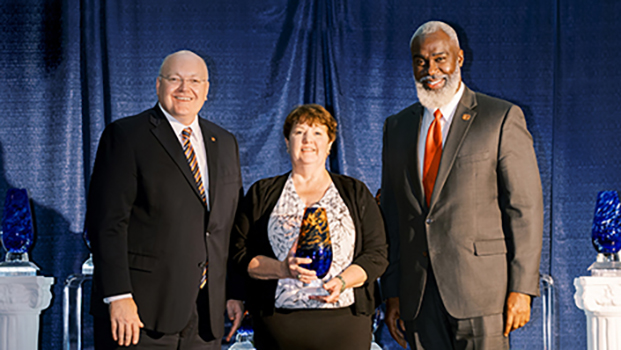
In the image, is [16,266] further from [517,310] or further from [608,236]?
[608,236]

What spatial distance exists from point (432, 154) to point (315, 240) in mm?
635

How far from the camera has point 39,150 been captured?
3.55 m

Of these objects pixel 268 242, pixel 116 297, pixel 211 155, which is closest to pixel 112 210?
pixel 116 297

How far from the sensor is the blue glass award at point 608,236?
2908 millimetres

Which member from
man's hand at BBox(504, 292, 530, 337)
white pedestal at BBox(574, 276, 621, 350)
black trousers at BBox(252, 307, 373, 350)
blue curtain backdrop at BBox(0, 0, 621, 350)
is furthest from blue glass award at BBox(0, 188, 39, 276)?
white pedestal at BBox(574, 276, 621, 350)

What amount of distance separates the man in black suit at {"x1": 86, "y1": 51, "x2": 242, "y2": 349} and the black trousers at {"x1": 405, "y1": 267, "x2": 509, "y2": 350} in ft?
2.16

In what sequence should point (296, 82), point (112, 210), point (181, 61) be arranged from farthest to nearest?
point (296, 82) → point (181, 61) → point (112, 210)

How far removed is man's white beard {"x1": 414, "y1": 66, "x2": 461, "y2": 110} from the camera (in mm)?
2176

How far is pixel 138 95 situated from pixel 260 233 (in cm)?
177

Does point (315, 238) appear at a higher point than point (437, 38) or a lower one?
lower

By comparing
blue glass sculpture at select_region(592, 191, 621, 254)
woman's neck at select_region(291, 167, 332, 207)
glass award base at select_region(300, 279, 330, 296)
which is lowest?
glass award base at select_region(300, 279, 330, 296)

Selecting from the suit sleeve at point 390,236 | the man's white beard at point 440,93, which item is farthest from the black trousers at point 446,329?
the man's white beard at point 440,93

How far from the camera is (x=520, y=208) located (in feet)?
6.64

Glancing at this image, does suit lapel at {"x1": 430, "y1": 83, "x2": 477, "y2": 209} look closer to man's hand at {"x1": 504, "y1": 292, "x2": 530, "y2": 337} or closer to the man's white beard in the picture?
the man's white beard
